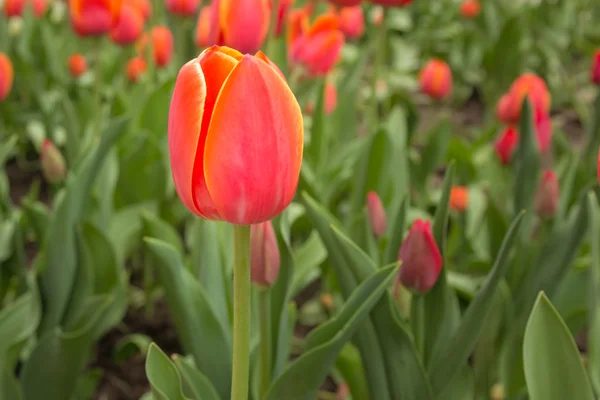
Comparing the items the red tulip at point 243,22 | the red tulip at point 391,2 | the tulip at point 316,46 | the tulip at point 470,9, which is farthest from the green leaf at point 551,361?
the tulip at point 470,9

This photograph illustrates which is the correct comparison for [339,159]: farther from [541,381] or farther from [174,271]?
[541,381]

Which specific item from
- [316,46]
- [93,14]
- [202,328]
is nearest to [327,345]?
[202,328]

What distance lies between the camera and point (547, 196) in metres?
0.96

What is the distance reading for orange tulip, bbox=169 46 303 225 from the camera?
17.9 inches

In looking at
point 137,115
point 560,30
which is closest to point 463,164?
point 137,115

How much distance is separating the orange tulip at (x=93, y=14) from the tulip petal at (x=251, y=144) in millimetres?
940

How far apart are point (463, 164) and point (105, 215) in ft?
2.53

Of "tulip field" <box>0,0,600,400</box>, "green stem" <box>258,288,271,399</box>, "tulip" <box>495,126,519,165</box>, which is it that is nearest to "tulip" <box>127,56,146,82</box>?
"tulip field" <box>0,0,600,400</box>

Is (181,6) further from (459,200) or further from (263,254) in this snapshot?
(263,254)

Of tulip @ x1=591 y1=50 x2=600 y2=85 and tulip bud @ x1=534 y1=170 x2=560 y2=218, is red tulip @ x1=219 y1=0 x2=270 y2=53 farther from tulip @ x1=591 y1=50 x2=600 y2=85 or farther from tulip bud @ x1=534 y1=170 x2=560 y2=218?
tulip @ x1=591 y1=50 x2=600 y2=85

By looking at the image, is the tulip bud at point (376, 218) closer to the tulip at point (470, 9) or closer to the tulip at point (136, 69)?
the tulip at point (136, 69)

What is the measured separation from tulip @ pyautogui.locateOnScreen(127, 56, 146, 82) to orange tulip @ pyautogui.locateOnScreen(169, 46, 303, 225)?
1429 millimetres

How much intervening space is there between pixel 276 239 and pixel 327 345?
6.4 inches

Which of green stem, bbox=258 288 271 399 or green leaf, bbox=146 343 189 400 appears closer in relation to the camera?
green leaf, bbox=146 343 189 400
